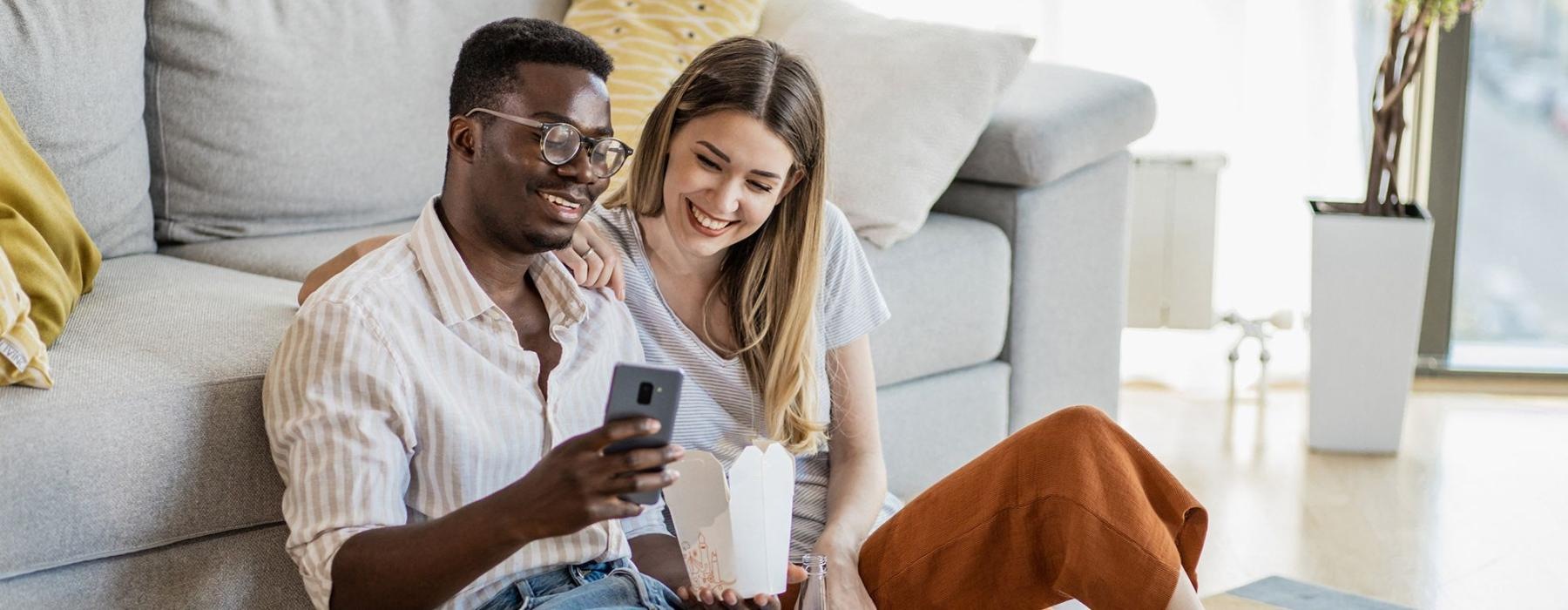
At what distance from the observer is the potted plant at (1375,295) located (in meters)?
2.75

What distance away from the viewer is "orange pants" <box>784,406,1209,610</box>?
136 centimetres

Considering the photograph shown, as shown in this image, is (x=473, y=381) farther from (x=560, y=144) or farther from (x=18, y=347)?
(x=18, y=347)

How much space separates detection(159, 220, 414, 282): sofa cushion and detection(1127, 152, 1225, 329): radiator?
165cm

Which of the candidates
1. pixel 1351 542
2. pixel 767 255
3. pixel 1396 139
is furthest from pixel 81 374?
pixel 1396 139

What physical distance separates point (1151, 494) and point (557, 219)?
614 mm

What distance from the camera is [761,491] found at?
132cm

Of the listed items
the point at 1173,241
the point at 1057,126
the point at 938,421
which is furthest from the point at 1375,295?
the point at 938,421

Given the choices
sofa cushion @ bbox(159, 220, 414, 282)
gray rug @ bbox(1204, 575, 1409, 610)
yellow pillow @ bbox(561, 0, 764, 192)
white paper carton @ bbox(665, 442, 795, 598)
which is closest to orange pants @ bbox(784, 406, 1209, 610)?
white paper carton @ bbox(665, 442, 795, 598)

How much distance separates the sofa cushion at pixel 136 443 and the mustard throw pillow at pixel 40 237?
0.13 feet

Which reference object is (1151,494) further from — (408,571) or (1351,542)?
(1351,542)

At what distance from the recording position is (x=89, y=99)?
76.2 inches

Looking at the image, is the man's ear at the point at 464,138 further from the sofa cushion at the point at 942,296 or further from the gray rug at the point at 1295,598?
the gray rug at the point at 1295,598

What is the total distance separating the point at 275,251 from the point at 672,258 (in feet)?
2.40

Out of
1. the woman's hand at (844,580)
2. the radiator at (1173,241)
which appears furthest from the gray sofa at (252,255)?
the radiator at (1173,241)
